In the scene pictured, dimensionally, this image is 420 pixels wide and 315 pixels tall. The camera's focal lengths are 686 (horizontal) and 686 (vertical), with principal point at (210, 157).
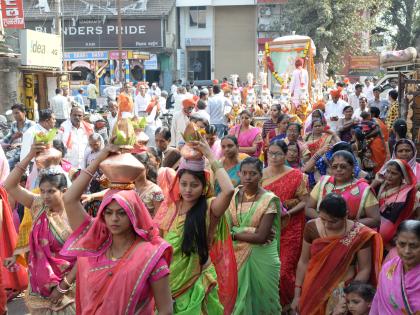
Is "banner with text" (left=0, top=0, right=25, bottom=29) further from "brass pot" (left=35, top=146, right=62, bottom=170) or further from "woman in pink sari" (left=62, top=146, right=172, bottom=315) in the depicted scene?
"woman in pink sari" (left=62, top=146, right=172, bottom=315)

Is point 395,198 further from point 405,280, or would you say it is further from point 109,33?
point 109,33

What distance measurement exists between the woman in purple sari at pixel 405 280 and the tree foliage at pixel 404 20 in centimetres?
4181

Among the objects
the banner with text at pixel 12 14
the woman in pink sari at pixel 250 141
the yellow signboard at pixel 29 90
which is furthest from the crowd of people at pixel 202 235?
the banner with text at pixel 12 14

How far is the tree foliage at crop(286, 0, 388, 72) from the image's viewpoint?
35531mm

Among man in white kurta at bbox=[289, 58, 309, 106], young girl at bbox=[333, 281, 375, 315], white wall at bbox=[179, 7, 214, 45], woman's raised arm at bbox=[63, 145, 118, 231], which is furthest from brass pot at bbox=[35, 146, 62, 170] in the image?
white wall at bbox=[179, 7, 214, 45]

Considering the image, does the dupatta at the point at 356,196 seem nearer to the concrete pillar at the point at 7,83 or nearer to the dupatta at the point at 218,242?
the dupatta at the point at 218,242

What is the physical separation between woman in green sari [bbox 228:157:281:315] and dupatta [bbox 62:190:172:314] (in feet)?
6.00

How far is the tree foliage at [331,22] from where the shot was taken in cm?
3553

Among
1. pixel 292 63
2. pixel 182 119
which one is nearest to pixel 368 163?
pixel 182 119

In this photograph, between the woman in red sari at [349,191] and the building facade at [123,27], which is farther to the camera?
the building facade at [123,27]

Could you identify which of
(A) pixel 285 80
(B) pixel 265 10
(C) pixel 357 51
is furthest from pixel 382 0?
(A) pixel 285 80

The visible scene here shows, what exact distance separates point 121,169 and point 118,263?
43 centimetres

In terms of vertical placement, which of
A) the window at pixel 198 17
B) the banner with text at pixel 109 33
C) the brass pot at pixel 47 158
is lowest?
the brass pot at pixel 47 158

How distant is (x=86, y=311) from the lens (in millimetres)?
3164
